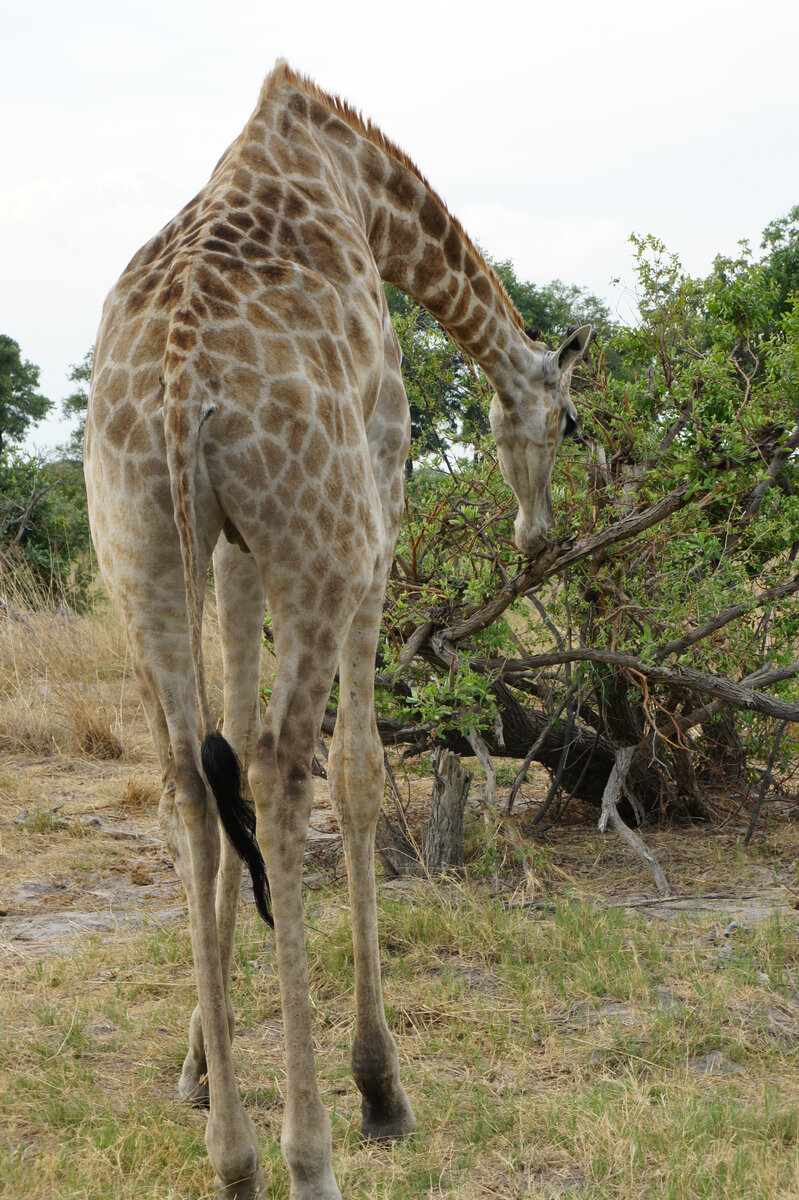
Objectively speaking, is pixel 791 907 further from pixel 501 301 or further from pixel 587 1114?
pixel 501 301

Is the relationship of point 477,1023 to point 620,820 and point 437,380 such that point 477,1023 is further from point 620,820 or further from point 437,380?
point 437,380

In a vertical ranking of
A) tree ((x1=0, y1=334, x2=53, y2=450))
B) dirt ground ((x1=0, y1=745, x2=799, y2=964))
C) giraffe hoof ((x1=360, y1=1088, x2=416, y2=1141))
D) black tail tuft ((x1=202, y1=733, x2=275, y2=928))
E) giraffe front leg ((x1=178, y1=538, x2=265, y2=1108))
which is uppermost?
tree ((x1=0, y1=334, x2=53, y2=450))

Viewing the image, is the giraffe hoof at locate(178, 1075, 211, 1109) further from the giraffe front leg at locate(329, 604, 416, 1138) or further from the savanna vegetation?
the giraffe front leg at locate(329, 604, 416, 1138)

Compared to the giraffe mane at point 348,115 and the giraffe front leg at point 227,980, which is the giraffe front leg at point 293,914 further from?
the giraffe mane at point 348,115

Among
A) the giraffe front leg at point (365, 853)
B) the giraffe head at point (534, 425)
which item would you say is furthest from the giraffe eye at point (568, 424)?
the giraffe front leg at point (365, 853)

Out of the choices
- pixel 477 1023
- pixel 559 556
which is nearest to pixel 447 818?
pixel 559 556

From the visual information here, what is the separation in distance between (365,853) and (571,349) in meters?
2.33

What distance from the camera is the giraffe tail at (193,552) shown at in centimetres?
240

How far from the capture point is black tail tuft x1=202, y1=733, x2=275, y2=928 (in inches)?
94.9

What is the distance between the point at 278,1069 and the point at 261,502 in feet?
5.97

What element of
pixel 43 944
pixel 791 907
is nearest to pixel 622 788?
pixel 791 907

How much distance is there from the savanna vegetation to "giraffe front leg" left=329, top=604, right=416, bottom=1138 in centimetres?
17

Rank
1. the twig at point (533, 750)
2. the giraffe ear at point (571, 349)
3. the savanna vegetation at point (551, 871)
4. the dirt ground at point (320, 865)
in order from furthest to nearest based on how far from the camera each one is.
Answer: the twig at point (533, 750) < the dirt ground at point (320, 865) < the giraffe ear at point (571, 349) < the savanna vegetation at point (551, 871)

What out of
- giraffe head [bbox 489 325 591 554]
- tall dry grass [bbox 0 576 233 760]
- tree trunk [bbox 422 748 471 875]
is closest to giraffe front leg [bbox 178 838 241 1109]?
tree trunk [bbox 422 748 471 875]
